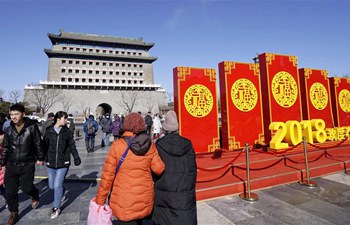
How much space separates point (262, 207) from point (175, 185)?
215 centimetres

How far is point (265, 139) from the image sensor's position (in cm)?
627

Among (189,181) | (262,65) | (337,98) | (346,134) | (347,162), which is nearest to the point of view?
(189,181)

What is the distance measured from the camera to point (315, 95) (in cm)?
720

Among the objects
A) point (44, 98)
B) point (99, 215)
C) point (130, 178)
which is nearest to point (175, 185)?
point (130, 178)

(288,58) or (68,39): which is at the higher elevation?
(68,39)

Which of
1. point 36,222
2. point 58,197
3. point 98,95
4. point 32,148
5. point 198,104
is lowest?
point 36,222

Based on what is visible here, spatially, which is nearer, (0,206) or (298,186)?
(0,206)

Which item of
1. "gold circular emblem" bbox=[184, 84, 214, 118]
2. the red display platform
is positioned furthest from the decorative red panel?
"gold circular emblem" bbox=[184, 84, 214, 118]

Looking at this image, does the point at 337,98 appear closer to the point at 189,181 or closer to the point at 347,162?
the point at 347,162

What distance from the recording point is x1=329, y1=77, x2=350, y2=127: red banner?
781cm

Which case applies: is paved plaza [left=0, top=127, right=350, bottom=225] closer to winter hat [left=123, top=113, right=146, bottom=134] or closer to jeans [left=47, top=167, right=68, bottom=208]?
jeans [left=47, top=167, right=68, bottom=208]

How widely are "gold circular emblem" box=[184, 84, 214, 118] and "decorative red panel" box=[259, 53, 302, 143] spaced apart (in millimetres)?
1882

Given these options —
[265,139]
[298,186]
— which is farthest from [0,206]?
[265,139]

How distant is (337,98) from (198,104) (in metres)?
6.12
